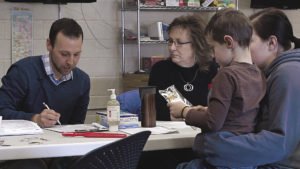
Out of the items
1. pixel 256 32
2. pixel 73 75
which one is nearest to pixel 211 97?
pixel 256 32

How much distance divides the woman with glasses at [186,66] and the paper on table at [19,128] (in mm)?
920

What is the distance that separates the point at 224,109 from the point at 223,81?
11cm

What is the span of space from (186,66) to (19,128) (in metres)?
1.23

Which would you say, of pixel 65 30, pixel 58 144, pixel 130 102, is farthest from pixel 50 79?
pixel 58 144

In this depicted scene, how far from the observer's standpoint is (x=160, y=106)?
2.99 metres

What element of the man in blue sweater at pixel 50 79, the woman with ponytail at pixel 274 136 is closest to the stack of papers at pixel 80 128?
the man in blue sweater at pixel 50 79

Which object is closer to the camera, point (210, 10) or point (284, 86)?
point (284, 86)

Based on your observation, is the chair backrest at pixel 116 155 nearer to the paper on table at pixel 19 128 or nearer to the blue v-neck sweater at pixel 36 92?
the paper on table at pixel 19 128

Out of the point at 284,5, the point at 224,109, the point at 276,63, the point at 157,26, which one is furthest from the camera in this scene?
the point at 284,5

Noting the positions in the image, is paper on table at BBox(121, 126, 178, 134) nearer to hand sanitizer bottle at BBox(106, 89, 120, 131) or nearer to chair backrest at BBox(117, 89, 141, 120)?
hand sanitizer bottle at BBox(106, 89, 120, 131)

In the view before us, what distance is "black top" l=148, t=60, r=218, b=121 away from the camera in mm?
2994

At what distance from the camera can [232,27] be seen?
1.97 metres

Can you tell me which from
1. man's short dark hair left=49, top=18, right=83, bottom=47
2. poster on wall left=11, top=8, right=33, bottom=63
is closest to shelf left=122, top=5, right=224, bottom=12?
poster on wall left=11, top=8, right=33, bottom=63

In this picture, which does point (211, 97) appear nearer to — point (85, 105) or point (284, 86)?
point (284, 86)
